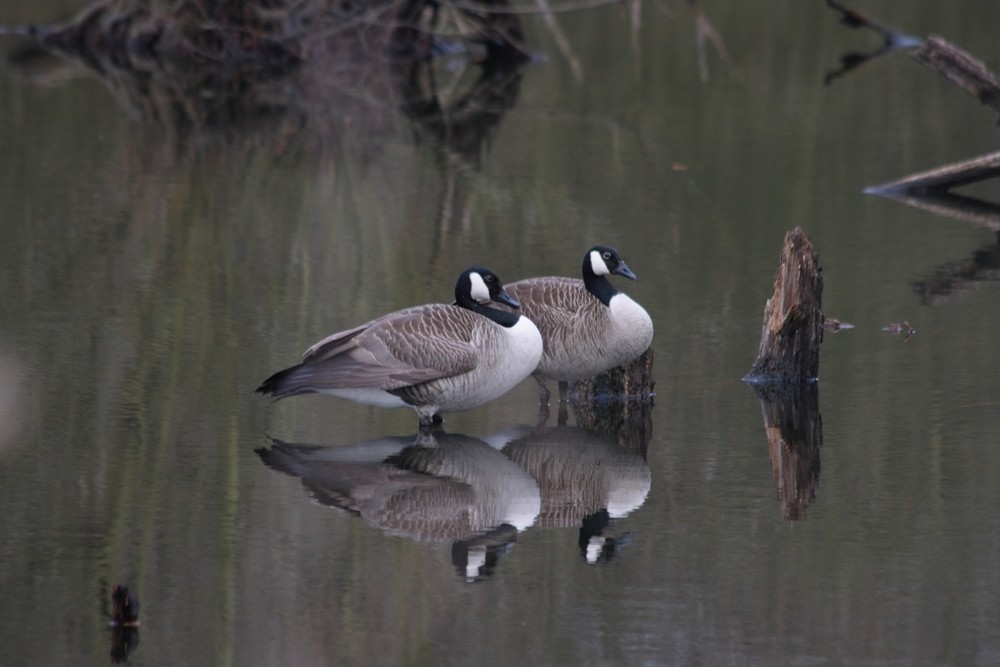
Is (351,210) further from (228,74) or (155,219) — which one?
(228,74)

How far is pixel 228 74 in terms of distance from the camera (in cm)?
2506

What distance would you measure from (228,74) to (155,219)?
38.8 ft

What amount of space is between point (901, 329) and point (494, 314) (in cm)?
322

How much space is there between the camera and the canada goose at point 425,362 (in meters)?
7.91

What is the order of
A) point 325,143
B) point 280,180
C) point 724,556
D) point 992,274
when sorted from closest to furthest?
1. point 724,556
2. point 992,274
3. point 280,180
4. point 325,143

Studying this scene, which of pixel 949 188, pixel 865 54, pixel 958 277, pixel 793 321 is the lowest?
pixel 793 321

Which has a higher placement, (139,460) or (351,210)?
(351,210)

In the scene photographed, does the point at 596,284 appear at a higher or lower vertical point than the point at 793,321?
higher

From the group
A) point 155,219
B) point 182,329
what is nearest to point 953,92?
point 155,219

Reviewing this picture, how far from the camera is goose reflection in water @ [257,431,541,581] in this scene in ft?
21.4

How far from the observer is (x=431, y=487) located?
7.14 m

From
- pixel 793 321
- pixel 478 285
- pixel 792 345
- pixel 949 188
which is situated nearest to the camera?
pixel 478 285

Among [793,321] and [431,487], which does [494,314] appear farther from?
[793,321]

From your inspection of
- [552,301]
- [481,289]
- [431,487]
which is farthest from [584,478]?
[552,301]
